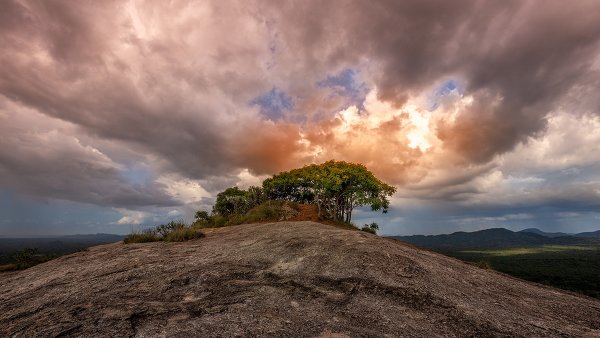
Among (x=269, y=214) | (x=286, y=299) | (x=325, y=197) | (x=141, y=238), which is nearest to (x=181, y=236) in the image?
(x=141, y=238)

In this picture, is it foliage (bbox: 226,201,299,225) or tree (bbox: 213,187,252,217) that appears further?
tree (bbox: 213,187,252,217)

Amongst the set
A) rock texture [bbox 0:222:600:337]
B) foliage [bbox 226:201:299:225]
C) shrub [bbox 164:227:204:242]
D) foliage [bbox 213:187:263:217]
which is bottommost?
rock texture [bbox 0:222:600:337]

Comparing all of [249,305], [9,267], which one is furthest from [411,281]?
[9,267]

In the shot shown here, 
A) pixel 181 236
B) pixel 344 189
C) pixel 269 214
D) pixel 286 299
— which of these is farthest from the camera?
pixel 344 189

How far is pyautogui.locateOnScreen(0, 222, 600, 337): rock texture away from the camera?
29.0ft

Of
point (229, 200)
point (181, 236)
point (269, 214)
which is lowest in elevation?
point (181, 236)

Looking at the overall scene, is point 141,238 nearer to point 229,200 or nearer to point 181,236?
point 181,236

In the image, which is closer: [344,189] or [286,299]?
[286,299]

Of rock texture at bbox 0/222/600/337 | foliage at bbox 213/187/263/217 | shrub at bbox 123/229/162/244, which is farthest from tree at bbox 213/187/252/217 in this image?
rock texture at bbox 0/222/600/337

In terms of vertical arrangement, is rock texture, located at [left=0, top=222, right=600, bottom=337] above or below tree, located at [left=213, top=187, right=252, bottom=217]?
below

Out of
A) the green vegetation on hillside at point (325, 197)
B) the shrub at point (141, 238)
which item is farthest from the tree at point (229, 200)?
the shrub at point (141, 238)

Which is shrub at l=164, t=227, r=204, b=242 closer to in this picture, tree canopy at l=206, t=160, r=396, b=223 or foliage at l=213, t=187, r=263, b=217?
tree canopy at l=206, t=160, r=396, b=223

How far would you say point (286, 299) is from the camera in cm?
1069

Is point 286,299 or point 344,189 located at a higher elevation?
point 344,189
